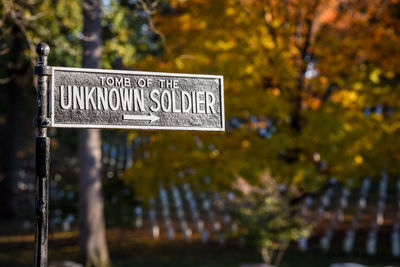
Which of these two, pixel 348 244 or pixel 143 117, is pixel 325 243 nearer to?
pixel 348 244

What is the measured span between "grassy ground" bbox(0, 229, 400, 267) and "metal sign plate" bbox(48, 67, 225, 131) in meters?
12.0

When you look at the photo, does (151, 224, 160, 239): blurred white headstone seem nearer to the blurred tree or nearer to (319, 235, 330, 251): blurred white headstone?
the blurred tree

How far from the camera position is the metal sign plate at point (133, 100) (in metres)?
3.76

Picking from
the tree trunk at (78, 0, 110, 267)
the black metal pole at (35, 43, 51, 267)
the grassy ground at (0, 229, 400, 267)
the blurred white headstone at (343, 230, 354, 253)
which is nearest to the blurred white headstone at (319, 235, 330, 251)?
the grassy ground at (0, 229, 400, 267)

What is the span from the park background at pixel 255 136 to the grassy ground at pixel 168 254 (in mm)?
58

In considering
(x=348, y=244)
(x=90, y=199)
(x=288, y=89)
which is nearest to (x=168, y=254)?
(x=90, y=199)

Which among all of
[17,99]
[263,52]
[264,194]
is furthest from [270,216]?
[17,99]

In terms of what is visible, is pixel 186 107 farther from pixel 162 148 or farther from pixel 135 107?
pixel 162 148

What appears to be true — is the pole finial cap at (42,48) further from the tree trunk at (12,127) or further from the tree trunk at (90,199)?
the tree trunk at (12,127)

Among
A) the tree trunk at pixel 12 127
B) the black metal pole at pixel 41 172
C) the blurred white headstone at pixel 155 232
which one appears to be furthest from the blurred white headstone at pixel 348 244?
the black metal pole at pixel 41 172

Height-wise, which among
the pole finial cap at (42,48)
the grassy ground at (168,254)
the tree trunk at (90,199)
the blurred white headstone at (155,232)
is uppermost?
the pole finial cap at (42,48)

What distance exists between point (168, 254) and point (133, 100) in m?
13.8

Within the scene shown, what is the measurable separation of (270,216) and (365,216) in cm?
926

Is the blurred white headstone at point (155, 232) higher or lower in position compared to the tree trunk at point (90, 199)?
lower
